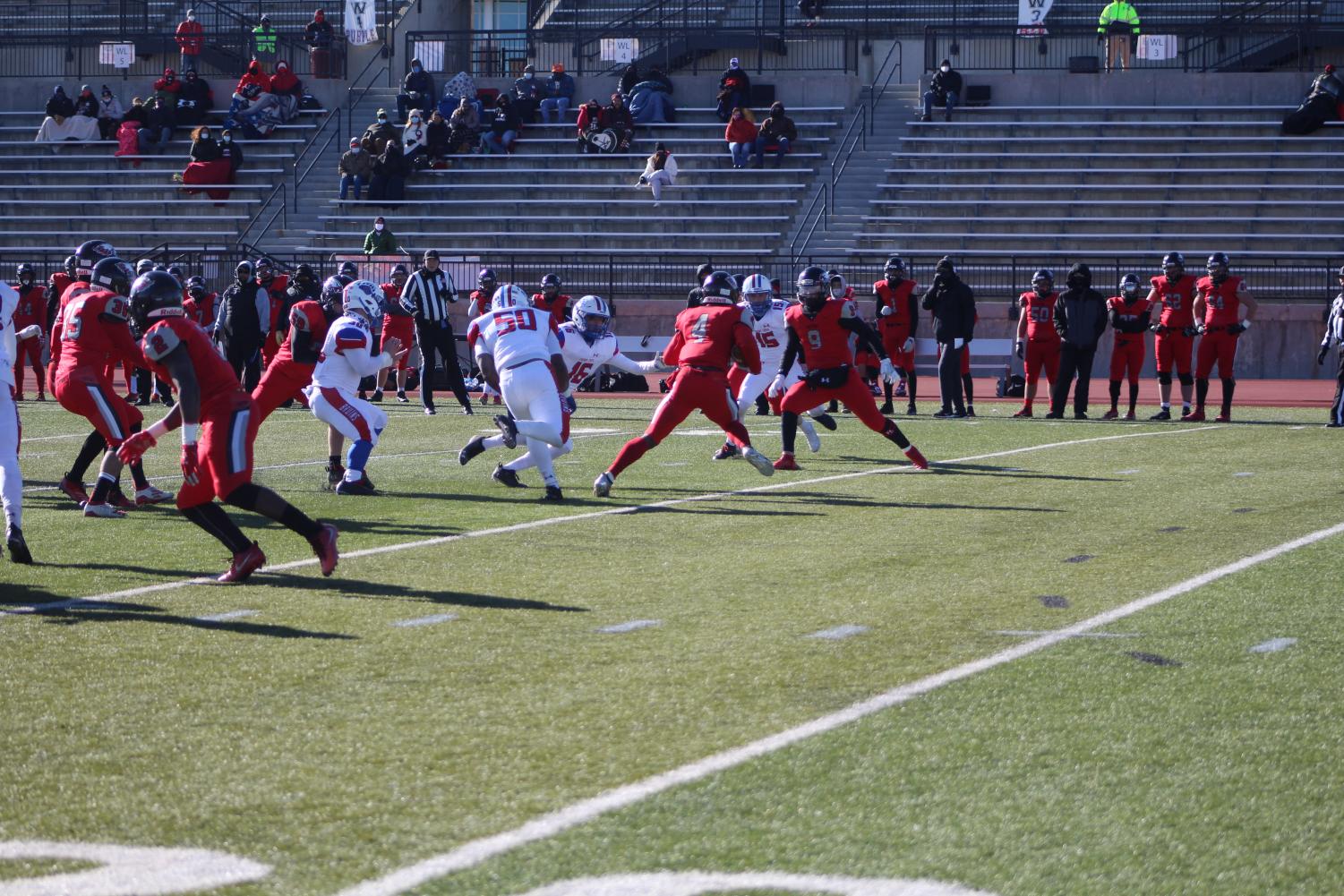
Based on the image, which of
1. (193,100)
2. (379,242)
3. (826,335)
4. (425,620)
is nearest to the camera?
(425,620)

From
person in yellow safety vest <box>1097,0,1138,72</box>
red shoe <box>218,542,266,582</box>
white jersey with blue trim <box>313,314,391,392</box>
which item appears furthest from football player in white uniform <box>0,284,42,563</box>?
person in yellow safety vest <box>1097,0,1138,72</box>

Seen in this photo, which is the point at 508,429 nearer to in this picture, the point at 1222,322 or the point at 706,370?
the point at 706,370

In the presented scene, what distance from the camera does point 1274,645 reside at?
656 centimetres

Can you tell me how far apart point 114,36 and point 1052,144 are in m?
20.9

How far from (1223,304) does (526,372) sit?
10337 millimetres

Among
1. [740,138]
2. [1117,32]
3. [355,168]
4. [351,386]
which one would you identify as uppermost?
[1117,32]

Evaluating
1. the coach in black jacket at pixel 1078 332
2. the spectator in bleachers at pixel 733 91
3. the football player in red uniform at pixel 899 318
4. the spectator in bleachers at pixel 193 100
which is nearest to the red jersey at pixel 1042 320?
the coach in black jacket at pixel 1078 332

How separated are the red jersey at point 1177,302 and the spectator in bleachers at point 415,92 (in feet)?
58.5

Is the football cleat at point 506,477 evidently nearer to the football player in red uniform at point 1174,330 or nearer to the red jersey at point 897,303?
the red jersey at point 897,303

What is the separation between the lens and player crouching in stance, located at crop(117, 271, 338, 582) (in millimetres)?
7996

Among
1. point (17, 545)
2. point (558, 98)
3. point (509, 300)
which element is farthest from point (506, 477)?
point (558, 98)

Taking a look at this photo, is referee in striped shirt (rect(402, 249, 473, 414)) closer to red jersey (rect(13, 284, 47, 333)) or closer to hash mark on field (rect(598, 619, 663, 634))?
red jersey (rect(13, 284, 47, 333))

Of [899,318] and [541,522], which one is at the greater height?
[899,318]

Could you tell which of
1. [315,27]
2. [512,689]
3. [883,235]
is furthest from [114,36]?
[512,689]
